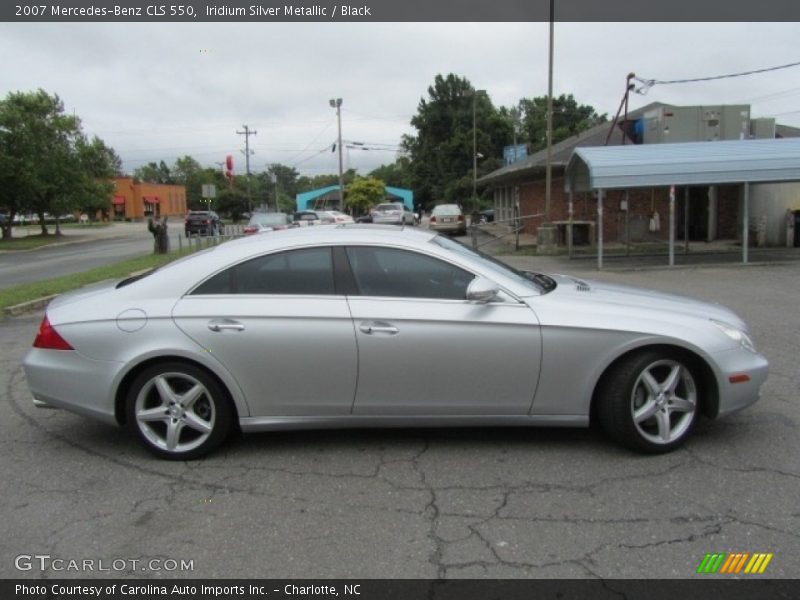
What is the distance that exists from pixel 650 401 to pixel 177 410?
2948mm

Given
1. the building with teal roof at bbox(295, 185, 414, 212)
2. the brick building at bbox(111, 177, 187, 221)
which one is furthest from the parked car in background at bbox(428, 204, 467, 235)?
the brick building at bbox(111, 177, 187, 221)

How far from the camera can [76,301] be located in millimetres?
4508

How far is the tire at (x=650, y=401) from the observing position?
412 centimetres

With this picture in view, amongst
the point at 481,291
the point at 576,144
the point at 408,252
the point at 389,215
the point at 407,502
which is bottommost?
the point at 407,502

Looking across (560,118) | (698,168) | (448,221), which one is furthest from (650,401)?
(560,118)

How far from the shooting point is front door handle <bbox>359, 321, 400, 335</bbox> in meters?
4.09

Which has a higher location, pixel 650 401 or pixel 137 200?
pixel 137 200

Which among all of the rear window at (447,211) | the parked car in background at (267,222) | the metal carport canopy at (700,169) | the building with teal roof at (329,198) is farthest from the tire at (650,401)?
the building with teal roof at (329,198)

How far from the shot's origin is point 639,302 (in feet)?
14.3

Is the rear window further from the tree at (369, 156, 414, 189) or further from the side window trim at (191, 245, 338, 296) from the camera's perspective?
the tree at (369, 156, 414, 189)

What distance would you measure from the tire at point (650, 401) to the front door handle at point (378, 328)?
4.44ft

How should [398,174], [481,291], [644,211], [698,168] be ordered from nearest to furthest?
[481,291], [698,168], [644,211], [398,174]

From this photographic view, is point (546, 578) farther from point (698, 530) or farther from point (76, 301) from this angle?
point (76, 301)

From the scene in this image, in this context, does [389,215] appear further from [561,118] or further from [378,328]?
[561,118]
